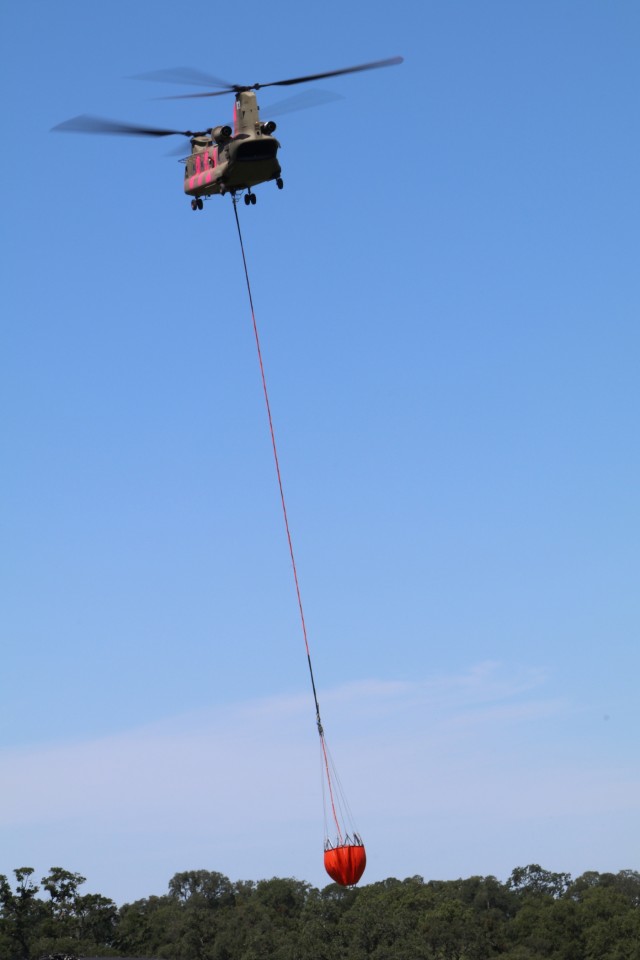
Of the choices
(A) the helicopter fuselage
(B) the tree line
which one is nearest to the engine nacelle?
→ (A) the helicopter fuselage

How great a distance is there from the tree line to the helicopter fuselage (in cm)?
7726

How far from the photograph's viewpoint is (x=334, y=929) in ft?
378

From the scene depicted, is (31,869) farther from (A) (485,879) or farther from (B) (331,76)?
(B) (331,76)

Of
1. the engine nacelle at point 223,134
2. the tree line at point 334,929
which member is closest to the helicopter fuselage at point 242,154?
the engine nacelle at point 223,134

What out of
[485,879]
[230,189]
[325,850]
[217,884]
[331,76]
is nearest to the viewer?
[325,850]

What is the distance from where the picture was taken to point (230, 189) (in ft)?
131

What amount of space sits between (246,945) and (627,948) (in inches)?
1246

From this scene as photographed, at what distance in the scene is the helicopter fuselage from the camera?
38281 millimetres

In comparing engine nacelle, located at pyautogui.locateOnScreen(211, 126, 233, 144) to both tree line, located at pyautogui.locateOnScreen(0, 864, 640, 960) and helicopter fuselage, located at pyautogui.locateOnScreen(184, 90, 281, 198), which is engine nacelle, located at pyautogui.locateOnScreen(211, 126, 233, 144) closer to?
helicopter fuselage, located at pyautogui.locateOnScreen(184, 90, 281, 198)

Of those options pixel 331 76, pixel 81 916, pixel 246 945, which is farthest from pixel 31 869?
pixel 331 76

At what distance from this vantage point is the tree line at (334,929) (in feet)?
369

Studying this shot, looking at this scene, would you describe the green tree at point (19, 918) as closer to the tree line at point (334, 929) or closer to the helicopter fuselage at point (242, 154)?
the tree line at point (334, 929)

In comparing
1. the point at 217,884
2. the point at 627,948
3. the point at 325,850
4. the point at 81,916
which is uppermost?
the point at 217,884

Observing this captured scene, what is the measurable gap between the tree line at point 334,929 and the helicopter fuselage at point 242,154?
7726 cm
